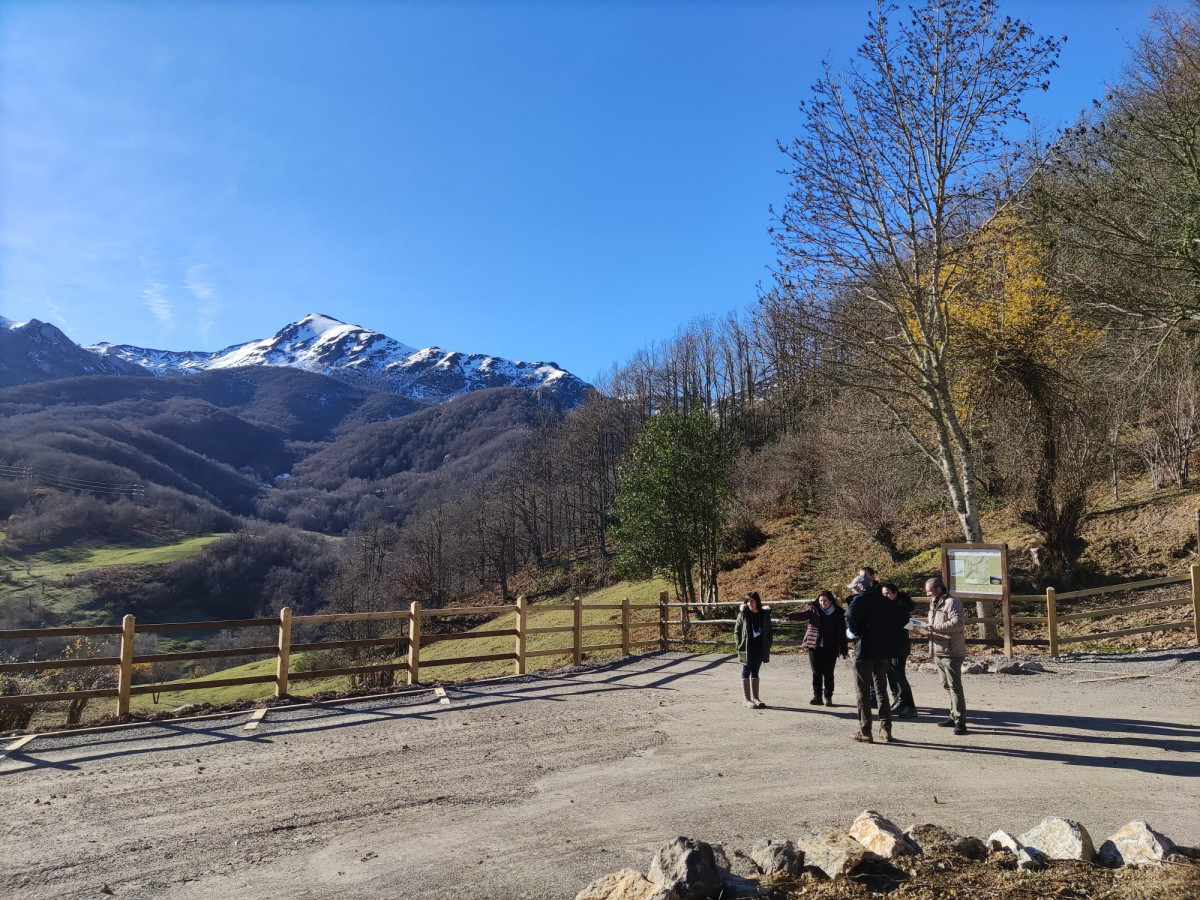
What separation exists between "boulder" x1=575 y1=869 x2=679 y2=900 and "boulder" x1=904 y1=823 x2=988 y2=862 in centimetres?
189

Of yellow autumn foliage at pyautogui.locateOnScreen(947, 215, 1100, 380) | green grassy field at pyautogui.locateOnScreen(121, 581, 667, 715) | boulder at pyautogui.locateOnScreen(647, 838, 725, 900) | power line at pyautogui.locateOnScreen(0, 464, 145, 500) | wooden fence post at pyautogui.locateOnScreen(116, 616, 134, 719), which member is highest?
power line at pyautogui.locateOnScreen(0, 464, 145, 500)

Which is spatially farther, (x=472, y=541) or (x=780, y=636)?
(x=472, y=541)

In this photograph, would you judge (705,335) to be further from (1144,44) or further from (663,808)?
(663,808)

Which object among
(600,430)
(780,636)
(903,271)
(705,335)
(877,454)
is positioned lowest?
(780,636)

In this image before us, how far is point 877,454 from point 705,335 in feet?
130

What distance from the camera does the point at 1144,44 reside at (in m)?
15.5

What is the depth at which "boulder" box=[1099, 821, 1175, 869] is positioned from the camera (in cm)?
433

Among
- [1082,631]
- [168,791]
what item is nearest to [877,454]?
[1082,631]

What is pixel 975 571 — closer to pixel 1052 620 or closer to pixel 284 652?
pixel 1052 620

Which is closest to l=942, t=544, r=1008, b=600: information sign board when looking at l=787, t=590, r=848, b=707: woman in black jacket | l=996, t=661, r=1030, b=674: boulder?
l=996, t=661, r=1030, b=674: boulder

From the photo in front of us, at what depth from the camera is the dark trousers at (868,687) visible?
27.3 ft

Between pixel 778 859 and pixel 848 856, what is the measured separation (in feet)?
1.56

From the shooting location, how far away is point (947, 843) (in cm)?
482

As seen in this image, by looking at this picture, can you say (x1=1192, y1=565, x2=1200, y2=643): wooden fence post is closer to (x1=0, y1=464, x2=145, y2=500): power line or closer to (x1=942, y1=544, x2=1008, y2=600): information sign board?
(x1=942, y1=544, x2=1008, y2=600): information sign board
